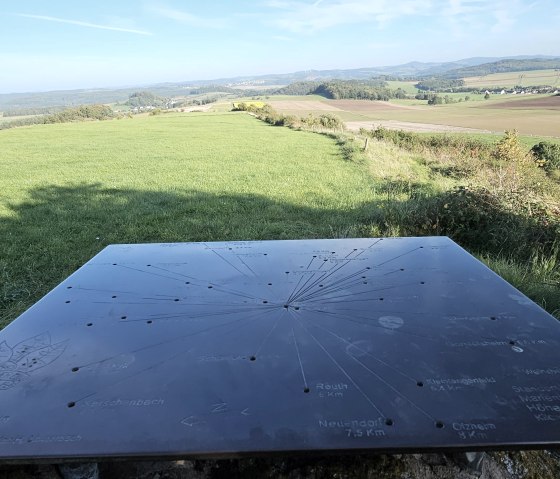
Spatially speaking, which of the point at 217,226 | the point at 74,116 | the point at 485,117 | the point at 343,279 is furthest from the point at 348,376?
the point at 74,116

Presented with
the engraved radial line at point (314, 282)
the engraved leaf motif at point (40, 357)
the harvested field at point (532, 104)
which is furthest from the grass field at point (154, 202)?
the harvested field at point (532, 104)

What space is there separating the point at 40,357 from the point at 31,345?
0.48ft

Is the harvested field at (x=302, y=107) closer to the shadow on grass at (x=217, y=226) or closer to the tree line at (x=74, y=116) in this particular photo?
the tree line at (x=74, y=116)

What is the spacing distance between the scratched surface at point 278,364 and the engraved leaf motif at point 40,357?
0.03 feet

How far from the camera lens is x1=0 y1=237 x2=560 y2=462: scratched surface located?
1516mm

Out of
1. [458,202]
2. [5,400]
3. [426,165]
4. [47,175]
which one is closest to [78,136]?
[47,175]

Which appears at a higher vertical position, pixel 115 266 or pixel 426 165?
pixel 115 266

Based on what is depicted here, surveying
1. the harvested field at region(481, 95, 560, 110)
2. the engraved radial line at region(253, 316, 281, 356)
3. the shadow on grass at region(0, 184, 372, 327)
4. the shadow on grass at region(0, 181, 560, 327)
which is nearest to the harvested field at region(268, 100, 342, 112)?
the harvested field at region(481, 95, 560, 110)

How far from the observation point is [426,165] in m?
16.0

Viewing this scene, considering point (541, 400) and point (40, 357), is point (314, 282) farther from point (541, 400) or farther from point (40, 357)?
point (40, 357)

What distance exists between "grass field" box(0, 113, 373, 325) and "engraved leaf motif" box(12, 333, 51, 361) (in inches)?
101

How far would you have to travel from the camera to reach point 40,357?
202 centimetres

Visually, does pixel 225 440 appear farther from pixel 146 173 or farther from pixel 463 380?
pixel 146 173

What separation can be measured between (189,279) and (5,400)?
4.35ft
